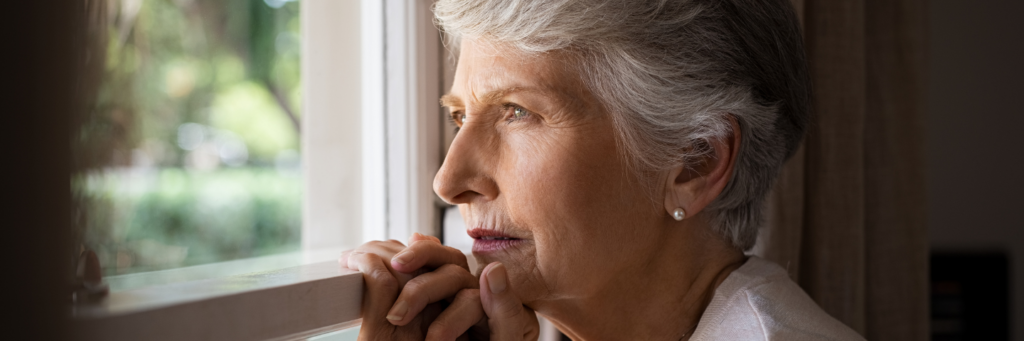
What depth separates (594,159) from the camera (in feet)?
3.07

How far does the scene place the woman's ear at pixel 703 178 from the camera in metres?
1.00

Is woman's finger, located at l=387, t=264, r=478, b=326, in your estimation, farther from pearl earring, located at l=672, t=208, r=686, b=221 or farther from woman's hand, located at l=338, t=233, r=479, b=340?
pearl earring, located at l=672, t=208, r=686, b=221

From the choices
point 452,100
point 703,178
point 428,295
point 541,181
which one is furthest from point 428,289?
point 703,178

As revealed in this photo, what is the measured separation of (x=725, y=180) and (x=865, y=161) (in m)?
1.00

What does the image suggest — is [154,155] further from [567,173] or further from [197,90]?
[567,173]

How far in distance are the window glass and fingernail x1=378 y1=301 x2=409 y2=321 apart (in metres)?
0.30

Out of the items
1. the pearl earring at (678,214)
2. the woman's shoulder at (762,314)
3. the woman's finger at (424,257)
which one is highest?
the pearl earring at (678,214)

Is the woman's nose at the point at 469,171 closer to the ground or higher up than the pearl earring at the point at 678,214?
higher up

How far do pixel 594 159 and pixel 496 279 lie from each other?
218mm

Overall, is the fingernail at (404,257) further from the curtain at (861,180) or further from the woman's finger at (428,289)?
the curtain at (861,180)

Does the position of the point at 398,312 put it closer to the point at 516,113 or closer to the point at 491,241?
the point at 491,241

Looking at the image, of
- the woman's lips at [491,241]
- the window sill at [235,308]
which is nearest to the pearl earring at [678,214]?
the woman's lips at [491,241]

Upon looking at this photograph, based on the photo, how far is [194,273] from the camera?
896mm

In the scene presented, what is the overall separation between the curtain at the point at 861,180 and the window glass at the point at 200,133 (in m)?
1.05
